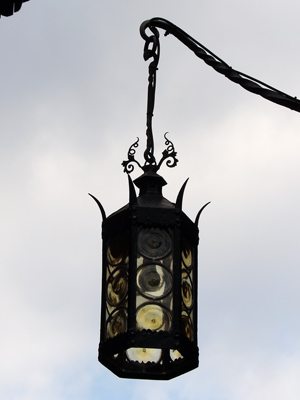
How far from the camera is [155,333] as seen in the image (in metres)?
10.2

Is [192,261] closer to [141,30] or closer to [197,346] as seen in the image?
[197,346]

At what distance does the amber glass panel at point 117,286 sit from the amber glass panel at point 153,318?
24 centimetres

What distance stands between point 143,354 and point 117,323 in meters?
0.70

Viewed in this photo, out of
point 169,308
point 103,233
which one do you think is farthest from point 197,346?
point 103,233

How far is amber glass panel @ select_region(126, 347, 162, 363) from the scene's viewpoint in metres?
11.0

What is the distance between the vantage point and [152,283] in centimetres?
1041

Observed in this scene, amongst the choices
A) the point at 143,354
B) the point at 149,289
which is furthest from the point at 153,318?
the point at 143,354

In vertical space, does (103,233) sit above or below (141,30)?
below

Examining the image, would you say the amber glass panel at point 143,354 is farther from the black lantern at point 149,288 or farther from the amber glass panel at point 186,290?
the amber glass panel at point 186,290

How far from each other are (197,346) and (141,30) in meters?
2.84

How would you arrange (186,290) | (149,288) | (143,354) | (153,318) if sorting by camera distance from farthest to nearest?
(143,354) → (186,290) → (149,288) → (153,318)

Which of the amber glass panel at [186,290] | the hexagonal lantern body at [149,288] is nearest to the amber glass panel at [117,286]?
the hexagonal lantern body at [149,288]

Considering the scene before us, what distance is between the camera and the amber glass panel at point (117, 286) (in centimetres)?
1045

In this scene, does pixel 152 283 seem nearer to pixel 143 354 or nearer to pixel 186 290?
pixel 186 290
